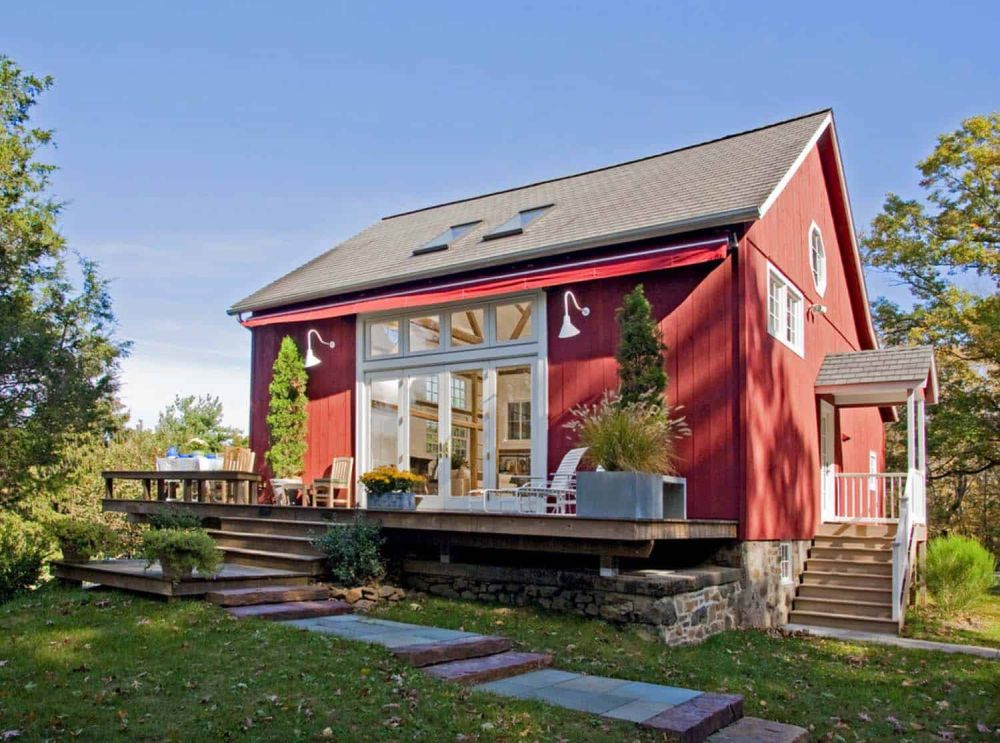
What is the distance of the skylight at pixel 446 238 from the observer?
12805 mm

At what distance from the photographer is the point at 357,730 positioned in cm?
446

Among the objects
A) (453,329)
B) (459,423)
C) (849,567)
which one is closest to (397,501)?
(459,423)

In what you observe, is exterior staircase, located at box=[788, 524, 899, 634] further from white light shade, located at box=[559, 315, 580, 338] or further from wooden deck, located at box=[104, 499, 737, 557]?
white light shade, located at box=[559, 315, 580, 338]

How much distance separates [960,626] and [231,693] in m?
9.75

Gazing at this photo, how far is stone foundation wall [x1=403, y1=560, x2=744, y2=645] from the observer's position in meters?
7.92

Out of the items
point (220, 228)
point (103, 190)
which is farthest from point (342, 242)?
point (103, 190)

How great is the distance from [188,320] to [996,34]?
866 inches

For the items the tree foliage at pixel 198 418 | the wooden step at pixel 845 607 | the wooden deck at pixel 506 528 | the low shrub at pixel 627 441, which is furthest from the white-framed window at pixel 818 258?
the tree foliage at pixel 198 418

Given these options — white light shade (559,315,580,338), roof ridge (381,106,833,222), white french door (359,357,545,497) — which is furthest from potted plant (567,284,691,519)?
roof ridge (381,106,833,222)

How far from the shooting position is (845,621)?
1046 cm

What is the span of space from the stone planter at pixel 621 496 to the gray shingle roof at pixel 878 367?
6085 millimetres

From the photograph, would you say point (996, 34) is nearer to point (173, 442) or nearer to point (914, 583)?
point (914, 583)

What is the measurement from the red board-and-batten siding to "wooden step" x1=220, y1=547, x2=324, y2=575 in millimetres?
4747

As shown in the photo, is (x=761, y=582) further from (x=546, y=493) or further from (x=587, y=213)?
(x=587, y=213)
